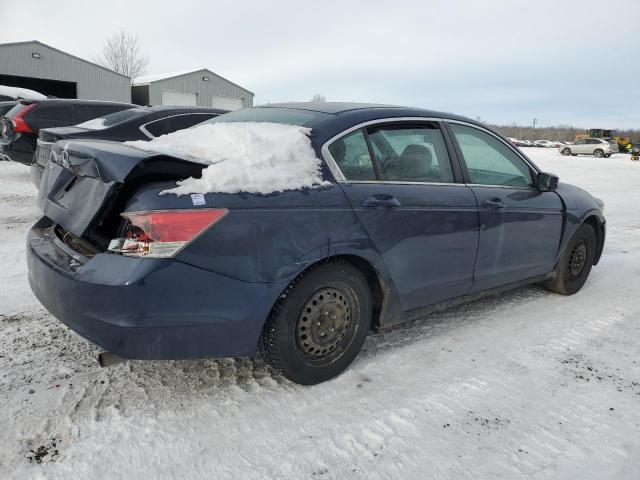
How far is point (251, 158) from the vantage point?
2549mm

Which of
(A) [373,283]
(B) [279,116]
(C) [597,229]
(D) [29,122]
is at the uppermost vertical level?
(D) [29,122]

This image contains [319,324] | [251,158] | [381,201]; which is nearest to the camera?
[251,158]

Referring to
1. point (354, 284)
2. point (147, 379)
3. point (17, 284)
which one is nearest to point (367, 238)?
point (354, 284)

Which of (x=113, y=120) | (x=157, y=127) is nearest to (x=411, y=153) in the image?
(x=157, y=127)

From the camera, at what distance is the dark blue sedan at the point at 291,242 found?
223cm

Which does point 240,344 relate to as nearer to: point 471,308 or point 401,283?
point 401,283

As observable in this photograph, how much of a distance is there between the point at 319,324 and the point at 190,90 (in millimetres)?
33382

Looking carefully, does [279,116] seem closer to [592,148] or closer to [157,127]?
[157,127]

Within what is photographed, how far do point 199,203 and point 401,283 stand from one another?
137 centimetres

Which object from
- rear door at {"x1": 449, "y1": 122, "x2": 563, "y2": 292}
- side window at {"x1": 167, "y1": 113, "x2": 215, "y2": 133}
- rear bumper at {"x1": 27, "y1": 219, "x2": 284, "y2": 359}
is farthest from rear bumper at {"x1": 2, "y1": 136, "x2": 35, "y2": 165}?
rear door at {"x1": 449, "y1": 122, "x2": 563, "y2": 292}

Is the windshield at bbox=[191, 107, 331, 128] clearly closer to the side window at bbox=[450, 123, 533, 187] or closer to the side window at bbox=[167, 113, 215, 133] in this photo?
the side window at bbox=[450, 123, 533, 187]

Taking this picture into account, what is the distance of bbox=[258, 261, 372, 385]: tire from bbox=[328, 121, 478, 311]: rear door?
0.29m

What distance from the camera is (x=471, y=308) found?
409 cm

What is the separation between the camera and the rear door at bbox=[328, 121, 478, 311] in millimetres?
2863
